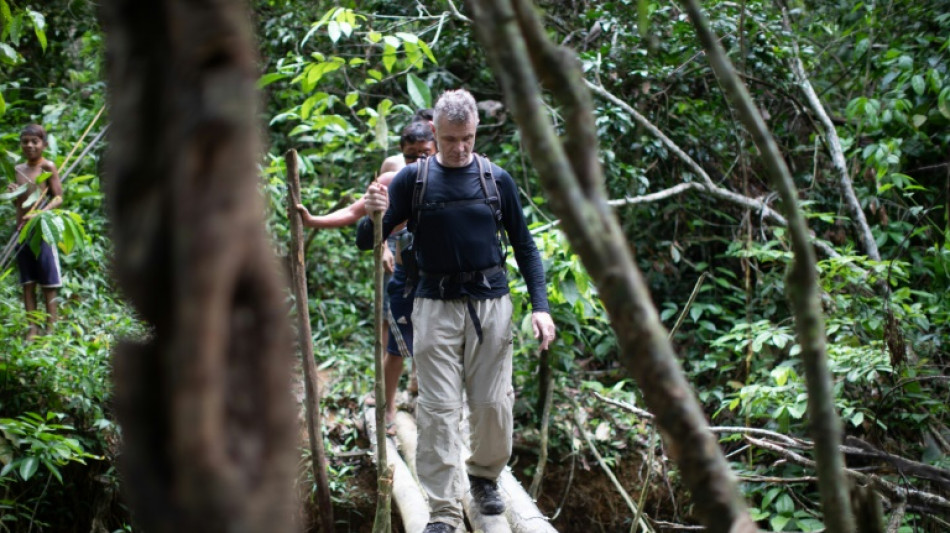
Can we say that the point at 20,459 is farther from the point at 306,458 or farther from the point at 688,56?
the point at 688,56

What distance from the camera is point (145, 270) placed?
0.71 meters

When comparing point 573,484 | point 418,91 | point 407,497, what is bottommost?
point 573,484

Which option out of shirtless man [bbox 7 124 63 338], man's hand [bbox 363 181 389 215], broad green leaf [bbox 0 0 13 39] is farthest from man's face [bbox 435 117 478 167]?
shirtless man [bbox 7 124 63 338]

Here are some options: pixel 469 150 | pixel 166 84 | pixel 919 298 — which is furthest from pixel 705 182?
pixel 166 84

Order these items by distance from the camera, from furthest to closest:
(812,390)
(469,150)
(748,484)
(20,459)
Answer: (748,484), (20,459), (469,150), (812,390)

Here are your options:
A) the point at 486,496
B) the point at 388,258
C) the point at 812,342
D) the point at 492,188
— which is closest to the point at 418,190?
the point at 492,188

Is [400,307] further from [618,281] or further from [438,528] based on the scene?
[618,281]

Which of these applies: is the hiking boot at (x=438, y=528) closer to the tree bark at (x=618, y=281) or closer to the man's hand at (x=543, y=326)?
the man's hand at (x=543, y=326)

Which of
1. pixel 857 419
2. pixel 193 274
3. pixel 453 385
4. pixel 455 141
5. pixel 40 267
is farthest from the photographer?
pixel 40 267

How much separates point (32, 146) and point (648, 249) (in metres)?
5.30

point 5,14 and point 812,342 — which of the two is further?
point 5,14

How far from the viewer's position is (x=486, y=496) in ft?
13.6

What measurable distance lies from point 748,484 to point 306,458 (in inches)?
116

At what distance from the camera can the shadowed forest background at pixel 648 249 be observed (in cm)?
520
